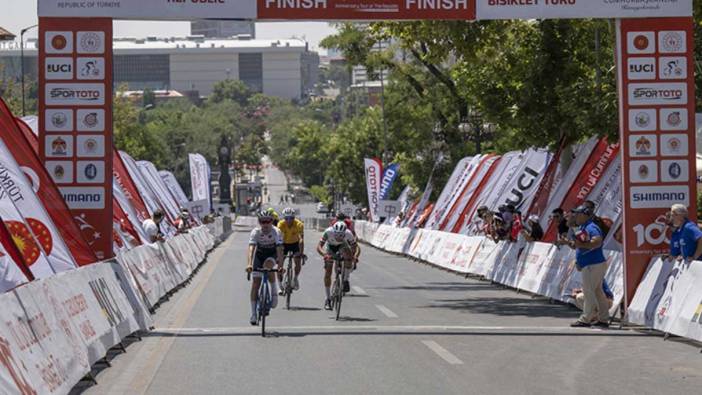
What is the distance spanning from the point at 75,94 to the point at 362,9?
4.34 metres

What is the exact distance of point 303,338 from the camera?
55.7 feet

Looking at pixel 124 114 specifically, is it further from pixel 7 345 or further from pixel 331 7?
pixel 7 345

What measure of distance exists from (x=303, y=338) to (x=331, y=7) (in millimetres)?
5080

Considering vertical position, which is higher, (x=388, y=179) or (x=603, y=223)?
(x=388, y=179)

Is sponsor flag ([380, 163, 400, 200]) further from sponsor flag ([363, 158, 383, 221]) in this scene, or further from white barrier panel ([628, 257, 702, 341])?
white barrier panel ([628, 257, 702, 341])

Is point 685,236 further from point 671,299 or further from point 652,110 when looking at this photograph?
point 652,110

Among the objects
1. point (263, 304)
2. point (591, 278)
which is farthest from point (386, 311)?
point (263, 304)

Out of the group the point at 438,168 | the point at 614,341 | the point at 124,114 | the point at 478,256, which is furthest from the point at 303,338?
the point at 124,114

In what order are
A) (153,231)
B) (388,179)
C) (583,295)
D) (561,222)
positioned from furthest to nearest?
1. (388,179)
2. (153,231)
3. (561,222)
4. (583,295)

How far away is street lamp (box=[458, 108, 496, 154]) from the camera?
1686 inches

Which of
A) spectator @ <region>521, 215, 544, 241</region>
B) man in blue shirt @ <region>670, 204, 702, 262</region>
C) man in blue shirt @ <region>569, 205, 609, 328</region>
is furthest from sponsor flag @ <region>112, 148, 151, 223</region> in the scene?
man in blue shirt @ <region>670, 204, 702, 262</region>

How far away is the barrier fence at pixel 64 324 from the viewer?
1033cm

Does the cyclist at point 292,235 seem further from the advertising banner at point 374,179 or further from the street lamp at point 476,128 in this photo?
the advertising banner at point 374,179

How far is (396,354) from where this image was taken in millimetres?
14984
